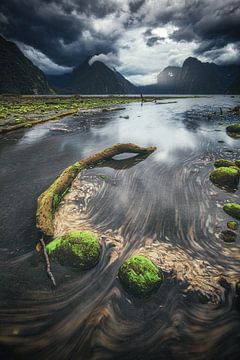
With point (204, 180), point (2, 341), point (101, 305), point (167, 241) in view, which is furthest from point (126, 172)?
point (2, 341)

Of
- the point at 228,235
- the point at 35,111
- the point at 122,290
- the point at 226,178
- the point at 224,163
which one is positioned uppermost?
the point at 226,178

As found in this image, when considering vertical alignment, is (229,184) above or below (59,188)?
below

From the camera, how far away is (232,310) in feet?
16.3

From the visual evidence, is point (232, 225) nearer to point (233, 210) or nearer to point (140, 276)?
point (233, 210)

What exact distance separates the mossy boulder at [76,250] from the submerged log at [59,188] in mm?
779

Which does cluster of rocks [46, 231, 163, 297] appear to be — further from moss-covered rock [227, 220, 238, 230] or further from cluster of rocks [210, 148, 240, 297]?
moss-covered rock [227, 220, 238, 230]

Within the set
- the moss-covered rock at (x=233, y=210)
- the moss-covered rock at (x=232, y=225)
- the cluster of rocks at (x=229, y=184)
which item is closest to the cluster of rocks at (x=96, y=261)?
the cluster of rocks at (x=229, y=184)

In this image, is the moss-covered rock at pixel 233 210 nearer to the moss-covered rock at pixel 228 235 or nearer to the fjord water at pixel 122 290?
the fjord water at pixel 122 290

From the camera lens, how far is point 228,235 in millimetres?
7348

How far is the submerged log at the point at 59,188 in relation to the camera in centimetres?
754

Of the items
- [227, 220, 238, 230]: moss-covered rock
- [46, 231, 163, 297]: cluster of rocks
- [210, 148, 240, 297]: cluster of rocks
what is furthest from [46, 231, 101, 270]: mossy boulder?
[227, 220, 238, 230]: moss-covered rock

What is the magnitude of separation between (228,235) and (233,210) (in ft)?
5.53

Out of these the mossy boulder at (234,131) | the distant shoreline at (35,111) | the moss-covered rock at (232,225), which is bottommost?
the distant shoreline at (35,111)

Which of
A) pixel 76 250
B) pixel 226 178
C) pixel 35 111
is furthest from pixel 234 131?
pixel 35 111
